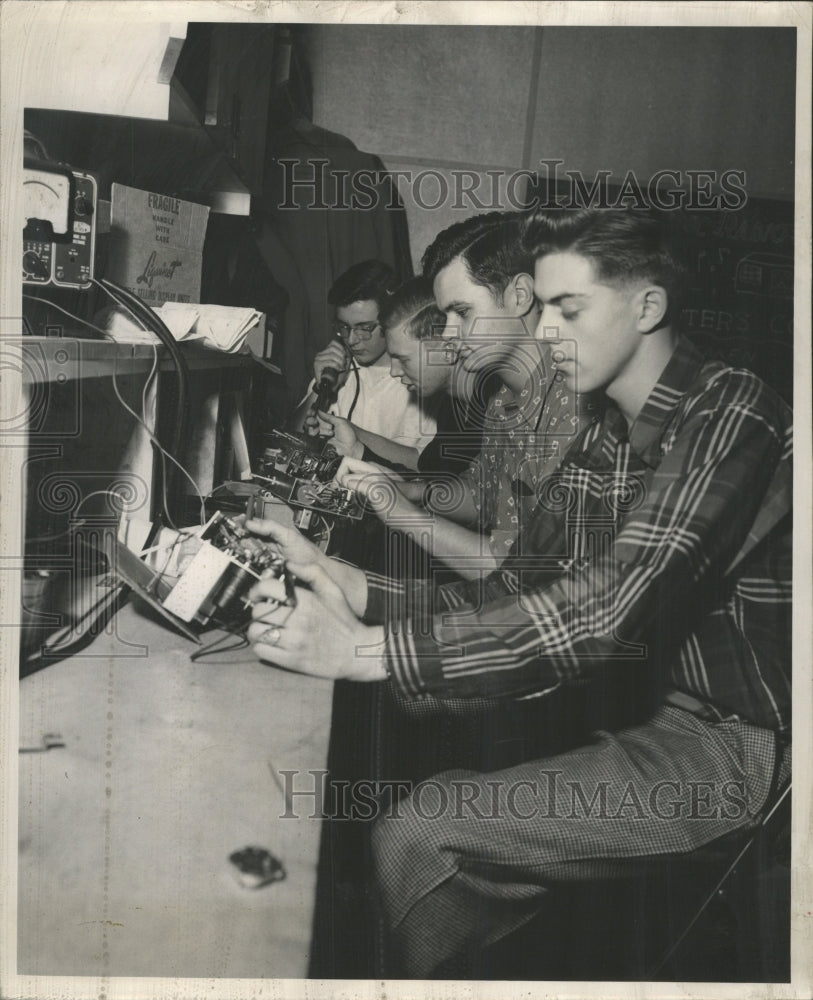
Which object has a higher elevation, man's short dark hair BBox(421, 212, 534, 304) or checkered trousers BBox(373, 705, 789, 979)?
man's short dark hair BBox(421, 212, 534, 304)

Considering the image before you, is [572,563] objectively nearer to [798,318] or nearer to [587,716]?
[587,716]

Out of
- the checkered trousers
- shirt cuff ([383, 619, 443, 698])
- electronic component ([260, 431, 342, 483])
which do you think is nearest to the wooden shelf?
electronic component ([260, 431, 342, 483])

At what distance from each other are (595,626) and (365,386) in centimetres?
51

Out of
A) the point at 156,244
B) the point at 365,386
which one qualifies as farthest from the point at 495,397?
the point at 156,244

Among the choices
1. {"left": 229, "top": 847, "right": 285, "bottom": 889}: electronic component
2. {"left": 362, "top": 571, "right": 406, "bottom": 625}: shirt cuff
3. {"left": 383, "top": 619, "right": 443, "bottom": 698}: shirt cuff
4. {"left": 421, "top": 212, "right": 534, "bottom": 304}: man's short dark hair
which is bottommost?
{"left": 229, "top": 847, "right": 285, "bottom": 889}: electronic component

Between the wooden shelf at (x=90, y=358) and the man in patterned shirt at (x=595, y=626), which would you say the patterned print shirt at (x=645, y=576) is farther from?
the wooden shelf at (x=90, y=358)

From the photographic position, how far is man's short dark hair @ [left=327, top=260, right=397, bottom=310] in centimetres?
147

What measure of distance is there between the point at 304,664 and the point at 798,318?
3.12 feet

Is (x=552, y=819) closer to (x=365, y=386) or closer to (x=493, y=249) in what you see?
(x=365, y=386)

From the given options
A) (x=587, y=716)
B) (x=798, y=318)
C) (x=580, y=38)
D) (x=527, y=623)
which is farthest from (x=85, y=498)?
(x=798, y=318)

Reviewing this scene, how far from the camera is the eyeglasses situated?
1481mm

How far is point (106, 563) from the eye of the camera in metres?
1.48

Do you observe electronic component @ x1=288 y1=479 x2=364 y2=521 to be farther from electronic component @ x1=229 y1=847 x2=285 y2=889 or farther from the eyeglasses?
electronic component @ x1=229 y1=847 x2=285 y2=889

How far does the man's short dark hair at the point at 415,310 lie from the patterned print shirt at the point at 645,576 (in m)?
0.29
